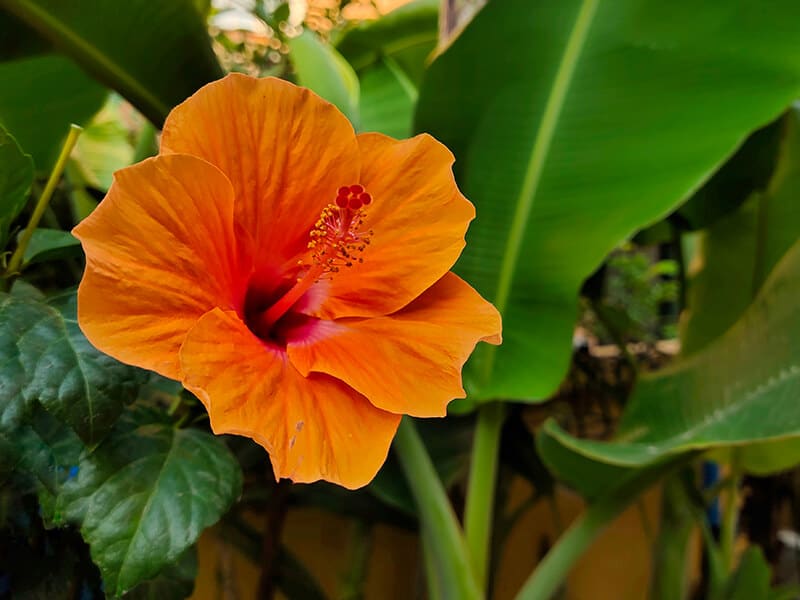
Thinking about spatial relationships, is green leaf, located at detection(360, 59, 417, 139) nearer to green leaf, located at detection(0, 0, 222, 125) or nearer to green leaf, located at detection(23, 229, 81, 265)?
green leaf, located at detection(0, 0, 222, 125)

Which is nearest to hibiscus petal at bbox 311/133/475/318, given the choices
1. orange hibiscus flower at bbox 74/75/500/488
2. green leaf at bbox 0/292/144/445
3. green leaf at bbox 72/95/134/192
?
orange hibiscus flower at bbox 74/75/500/488

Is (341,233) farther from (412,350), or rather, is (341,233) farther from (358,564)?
(358,564)

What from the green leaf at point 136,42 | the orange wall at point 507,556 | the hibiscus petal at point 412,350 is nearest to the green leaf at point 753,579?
the orange wall at point 507,556

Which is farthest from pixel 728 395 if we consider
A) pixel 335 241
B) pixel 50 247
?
pixel 50 247

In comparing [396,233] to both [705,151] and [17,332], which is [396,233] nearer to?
[17,332]

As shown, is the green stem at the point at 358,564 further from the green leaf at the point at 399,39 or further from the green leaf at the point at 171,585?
the green leaf at the point at 399,39

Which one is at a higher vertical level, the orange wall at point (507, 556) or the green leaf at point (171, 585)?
the green leaf at point (171, 585)
